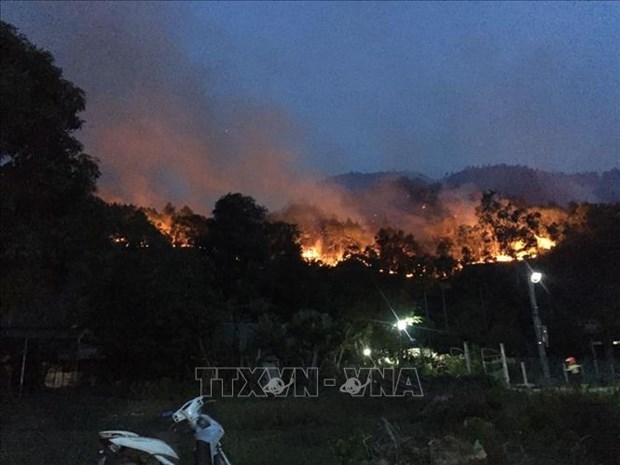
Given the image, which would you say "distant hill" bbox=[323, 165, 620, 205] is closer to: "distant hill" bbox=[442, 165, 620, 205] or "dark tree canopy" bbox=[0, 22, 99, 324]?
"distant hill" bbox=[442, 165, 620, 205]

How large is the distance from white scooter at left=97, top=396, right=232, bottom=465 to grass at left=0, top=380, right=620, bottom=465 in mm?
1523

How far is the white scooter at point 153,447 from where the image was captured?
16.9 ft

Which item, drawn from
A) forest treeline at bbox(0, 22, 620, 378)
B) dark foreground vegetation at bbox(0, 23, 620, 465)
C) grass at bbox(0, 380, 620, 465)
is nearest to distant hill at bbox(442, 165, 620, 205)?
forest treeline at bbox(0, 22, 620, 378)

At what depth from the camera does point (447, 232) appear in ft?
198

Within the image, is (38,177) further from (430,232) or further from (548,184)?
(548,184)

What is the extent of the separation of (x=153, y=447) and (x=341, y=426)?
16.3 ft

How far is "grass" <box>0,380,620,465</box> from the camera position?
7121mm

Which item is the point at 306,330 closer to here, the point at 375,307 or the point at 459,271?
the point at 375,307

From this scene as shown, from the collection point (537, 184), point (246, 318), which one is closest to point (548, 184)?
point (537, 184)

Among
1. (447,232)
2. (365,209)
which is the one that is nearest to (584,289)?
(447,232)

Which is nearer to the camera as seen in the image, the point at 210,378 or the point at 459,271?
the point at 210,378

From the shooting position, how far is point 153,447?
5199 mm

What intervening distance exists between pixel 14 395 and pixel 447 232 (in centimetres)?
5029

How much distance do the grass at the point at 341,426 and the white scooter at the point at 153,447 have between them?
5.00 feet
